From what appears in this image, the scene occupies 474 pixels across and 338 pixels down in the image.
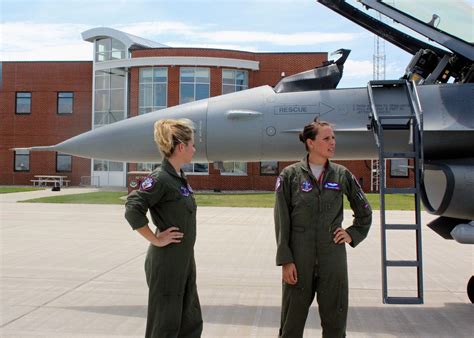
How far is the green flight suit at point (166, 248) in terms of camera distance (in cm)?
323

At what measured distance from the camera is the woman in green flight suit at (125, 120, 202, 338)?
3.23 m

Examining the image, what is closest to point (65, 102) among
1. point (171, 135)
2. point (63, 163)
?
point (63, 163)

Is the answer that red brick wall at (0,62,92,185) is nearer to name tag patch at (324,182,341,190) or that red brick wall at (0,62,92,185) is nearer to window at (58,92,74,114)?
window at (58,92,74,114)

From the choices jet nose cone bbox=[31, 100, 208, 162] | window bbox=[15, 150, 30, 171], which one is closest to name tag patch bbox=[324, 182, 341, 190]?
jet nose cone bbox=[31, 100, 208, 162]

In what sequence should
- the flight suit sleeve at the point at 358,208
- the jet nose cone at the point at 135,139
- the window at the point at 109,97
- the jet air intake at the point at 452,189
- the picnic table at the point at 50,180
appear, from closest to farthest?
the flight suit sleeve at the point at 358,208
the jet air intake at the point at 452,189
the jet nose cone at the point at 135,139
the window at the point at 109,97
the picnic table at the point at 50,180

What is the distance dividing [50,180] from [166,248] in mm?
31392

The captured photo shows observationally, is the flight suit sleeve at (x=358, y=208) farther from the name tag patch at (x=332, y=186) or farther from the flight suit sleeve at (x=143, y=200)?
the flight suit sleeve at (x=143, y=200)

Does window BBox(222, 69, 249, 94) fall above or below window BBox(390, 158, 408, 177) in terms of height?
above

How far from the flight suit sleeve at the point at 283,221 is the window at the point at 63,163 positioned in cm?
3123

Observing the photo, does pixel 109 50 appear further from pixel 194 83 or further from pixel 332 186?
pixel 332 186

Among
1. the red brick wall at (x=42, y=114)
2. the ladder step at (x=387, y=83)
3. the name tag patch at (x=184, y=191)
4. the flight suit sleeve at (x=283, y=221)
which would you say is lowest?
the flight suit sleeve at (x=283, y=221)

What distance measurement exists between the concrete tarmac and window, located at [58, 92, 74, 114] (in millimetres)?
22348

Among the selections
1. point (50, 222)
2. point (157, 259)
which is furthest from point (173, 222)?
point (50, 222)

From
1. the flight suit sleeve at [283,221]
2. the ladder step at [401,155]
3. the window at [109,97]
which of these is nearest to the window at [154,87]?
the window at [109,97]
